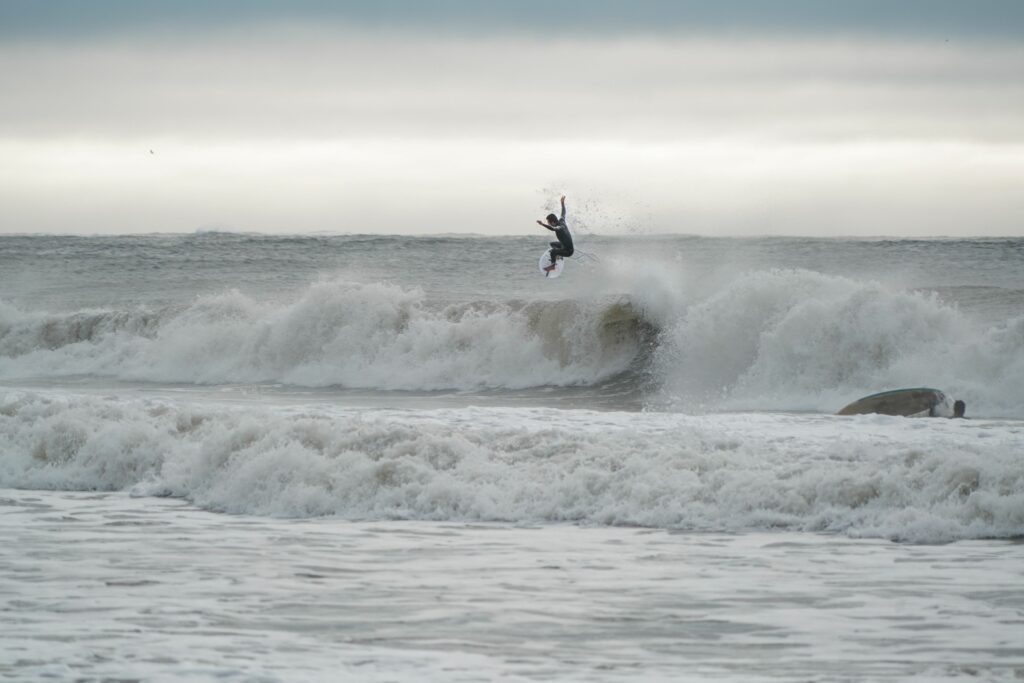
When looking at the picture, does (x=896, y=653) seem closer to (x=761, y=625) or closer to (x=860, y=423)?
(x=761, y=625)

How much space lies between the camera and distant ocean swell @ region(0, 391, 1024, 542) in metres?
11.6

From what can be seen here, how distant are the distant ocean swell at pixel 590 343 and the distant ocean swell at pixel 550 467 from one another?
5774 mm

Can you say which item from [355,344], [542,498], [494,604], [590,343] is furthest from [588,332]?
[494,604]

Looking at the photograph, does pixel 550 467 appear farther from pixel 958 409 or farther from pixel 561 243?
pixel 561 243

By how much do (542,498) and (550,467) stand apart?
789 millimetres

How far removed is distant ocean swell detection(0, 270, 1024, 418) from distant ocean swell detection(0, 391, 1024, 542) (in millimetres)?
5774

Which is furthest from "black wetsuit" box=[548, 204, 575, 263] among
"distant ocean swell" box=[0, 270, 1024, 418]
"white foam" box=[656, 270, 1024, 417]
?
"white foam" box=[656, 270, 1024, 417]

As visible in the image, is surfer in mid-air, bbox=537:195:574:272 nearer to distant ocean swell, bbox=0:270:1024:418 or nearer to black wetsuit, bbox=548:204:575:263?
black wetsuit, bbox=548:204:575:263

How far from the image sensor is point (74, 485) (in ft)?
46.1

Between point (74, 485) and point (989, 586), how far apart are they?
9.57m

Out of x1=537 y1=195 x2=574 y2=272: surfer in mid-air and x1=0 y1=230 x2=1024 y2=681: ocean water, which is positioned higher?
x1=537 y1=195 x2=574 y2=272: surfer in mid-air

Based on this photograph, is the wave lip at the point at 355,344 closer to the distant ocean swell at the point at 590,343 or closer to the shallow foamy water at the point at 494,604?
the distant ocean swell at the point at 590,343

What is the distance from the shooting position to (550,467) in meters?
13.0

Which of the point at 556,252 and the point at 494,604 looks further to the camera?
the point at 556,252
